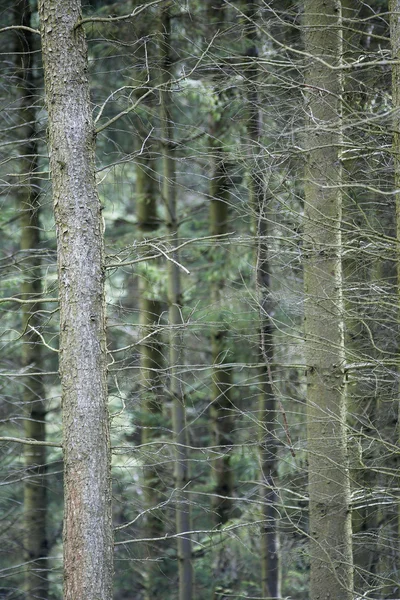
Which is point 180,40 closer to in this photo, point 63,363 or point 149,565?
point 63,363

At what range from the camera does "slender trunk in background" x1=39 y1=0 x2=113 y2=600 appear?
595 centimetres

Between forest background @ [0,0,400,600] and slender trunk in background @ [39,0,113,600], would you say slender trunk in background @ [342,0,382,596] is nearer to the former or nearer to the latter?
forest background @ [0,0,400,600]

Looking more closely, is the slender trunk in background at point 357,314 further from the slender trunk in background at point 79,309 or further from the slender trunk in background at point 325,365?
the slender trunk in background at point 79,309

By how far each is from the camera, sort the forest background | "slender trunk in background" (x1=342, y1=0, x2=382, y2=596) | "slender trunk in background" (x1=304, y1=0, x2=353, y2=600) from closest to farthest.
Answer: the forest background
"slender trunk in background" (x1=342, y1=0, x2=382, y2=596)
"slender trunk in background" (x1=304, y1=0, x2=353, y2=600)

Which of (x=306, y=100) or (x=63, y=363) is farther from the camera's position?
(x=306, y=100)

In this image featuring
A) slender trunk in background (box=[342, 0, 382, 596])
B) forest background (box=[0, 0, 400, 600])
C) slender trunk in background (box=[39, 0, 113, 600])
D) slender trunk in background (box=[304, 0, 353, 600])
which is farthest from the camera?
slender trunk in background (box=[304, 0, 353, 600])

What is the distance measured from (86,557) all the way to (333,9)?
542cm

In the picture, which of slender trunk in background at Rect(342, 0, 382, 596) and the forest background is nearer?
the forest background

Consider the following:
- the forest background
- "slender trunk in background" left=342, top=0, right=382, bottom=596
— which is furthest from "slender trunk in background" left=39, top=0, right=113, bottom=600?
"slender trunk in background" left=342, top=0, right=382, bottom=596

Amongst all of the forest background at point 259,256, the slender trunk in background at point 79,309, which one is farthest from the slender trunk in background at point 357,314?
the slender trunk in background at point 79,309

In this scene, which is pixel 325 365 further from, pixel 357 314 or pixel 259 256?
pixel 259 256

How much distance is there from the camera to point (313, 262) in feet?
23.5

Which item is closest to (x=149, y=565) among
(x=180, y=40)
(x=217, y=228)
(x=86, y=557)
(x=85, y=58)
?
(x=217, y=228)

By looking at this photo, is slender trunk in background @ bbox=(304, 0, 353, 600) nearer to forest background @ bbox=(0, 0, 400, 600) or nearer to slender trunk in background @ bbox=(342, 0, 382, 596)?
forest background @ bbox=(0, 0, 400, 600)
